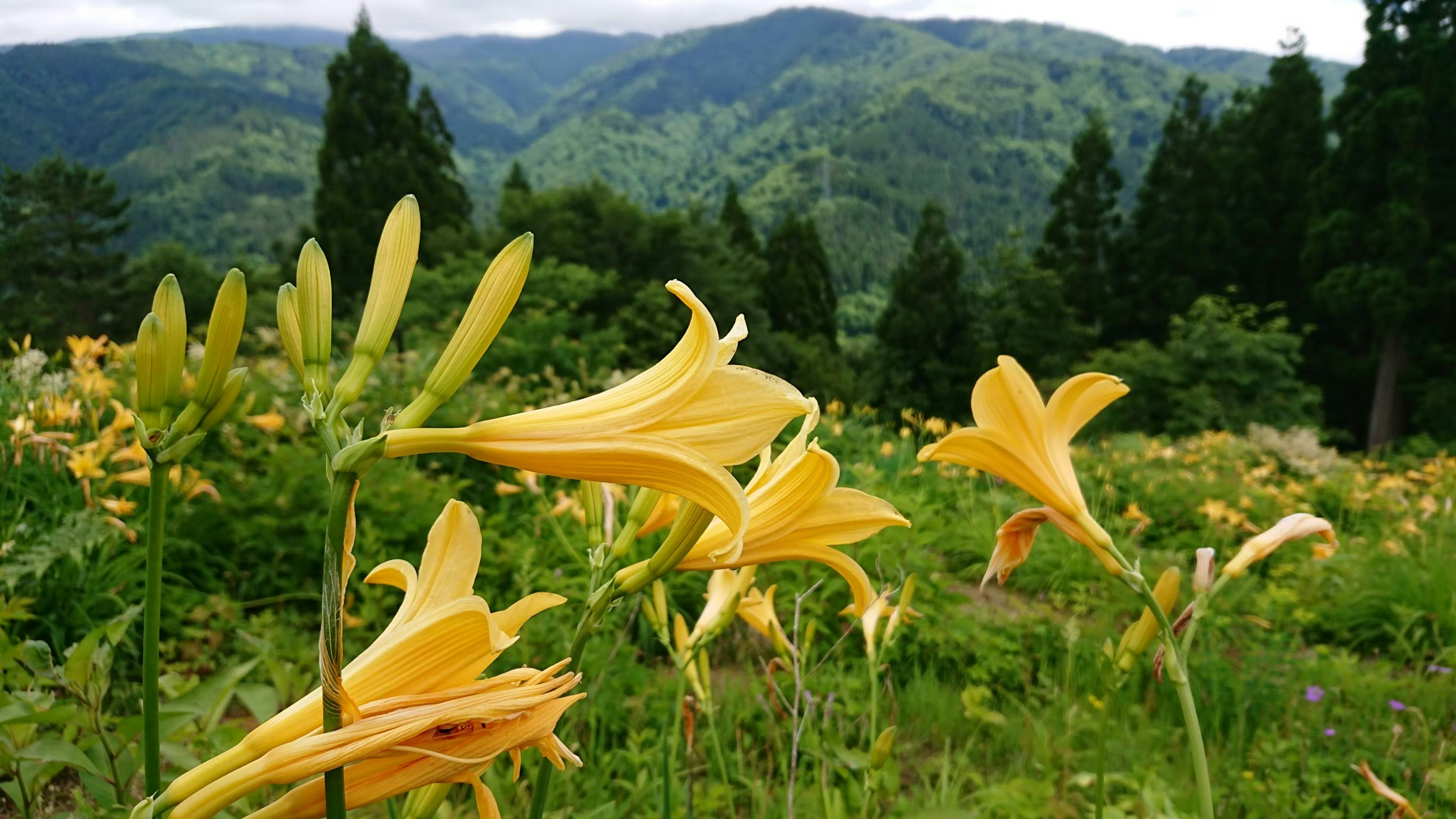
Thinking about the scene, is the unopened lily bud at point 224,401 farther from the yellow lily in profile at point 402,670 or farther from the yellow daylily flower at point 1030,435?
the yellow daylily flower at point 1030,435

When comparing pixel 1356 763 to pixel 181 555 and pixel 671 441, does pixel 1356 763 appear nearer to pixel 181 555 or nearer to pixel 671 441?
pixel 671 441

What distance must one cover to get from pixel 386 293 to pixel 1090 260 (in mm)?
29828

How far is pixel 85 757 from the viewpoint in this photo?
83 centimetres

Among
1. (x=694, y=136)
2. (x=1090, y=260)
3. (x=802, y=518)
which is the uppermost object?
(x=694, y=136)

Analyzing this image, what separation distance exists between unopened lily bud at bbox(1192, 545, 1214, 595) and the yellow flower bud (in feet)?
3.05

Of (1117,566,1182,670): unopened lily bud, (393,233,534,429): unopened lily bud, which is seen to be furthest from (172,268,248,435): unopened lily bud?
(1117,566,1182,670): unopened lily bud

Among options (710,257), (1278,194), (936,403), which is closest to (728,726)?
(710,257)

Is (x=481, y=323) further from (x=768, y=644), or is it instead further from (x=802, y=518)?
(x=768, y=644)

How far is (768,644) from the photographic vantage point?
10.6 feet

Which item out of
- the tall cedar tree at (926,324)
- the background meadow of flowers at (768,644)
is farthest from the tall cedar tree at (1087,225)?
the background meadow of flowers at (768,644)

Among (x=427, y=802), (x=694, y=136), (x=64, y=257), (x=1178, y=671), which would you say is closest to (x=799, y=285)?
(x=64, y=257)

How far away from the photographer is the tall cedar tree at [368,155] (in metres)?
24.9

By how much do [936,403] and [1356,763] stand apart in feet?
83.1

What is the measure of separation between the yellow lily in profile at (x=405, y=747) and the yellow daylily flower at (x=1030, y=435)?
21.6 inches
